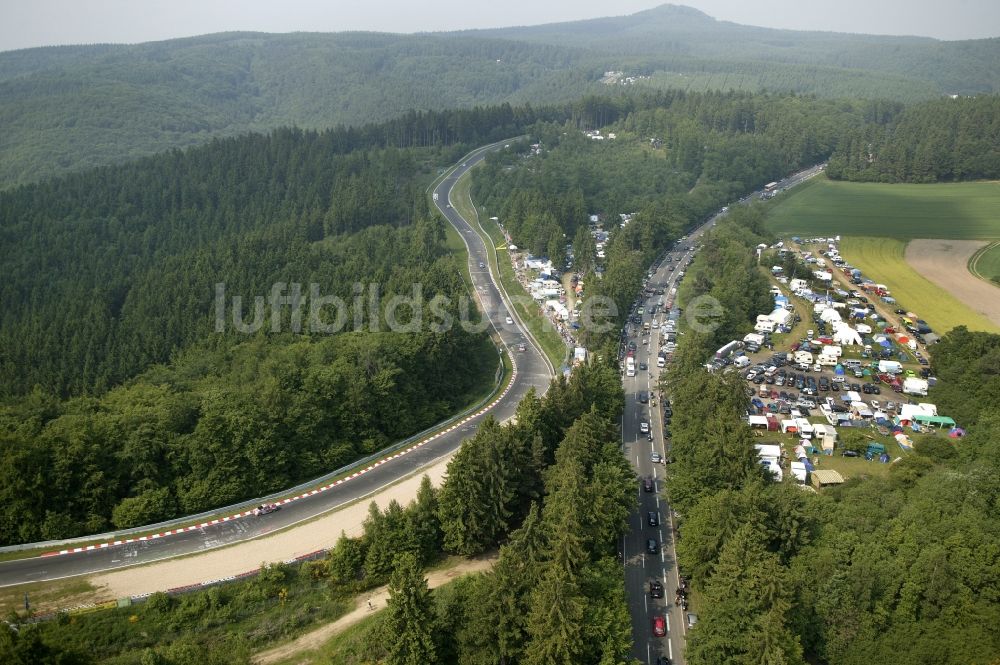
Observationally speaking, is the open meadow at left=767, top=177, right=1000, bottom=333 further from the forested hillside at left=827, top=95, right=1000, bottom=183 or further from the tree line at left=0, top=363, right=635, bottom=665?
the tree line at left=0, top=363, right=635, bottom=665

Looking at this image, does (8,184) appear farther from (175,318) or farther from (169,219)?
(175,318)

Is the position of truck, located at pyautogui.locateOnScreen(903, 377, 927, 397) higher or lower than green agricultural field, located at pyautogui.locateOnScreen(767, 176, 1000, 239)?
lower

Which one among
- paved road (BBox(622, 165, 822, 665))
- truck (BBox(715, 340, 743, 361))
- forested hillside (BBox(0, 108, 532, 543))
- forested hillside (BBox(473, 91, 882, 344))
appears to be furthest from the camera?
forested hillside (BBox(473, 91, 882, 344))

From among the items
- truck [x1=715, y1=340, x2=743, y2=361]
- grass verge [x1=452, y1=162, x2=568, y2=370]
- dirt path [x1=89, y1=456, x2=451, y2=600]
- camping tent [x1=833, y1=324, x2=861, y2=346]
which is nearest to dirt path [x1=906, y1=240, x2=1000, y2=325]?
camping tent [x1=833, y1=324, x2=861, y2=346]

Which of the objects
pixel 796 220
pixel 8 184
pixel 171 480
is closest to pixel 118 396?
pixel 171 480

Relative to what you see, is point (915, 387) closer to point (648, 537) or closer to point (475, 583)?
point (648, 537)
